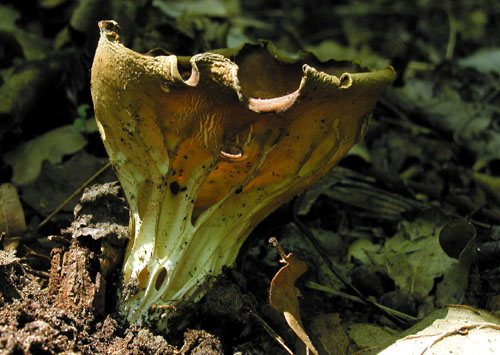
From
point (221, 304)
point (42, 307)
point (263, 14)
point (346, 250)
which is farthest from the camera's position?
point (263, 14)

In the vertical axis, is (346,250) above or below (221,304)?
below

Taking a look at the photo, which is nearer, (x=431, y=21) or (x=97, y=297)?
(x=97, y=297)

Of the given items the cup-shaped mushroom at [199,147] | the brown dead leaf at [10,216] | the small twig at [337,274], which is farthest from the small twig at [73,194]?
the small twig at [337,274]

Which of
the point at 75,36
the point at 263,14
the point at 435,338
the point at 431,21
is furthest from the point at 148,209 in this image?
the point at 431,21

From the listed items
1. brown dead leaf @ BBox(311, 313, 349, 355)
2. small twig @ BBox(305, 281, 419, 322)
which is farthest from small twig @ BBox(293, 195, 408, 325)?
brown dead leaf @ BBox(311, 313, 349, 355)

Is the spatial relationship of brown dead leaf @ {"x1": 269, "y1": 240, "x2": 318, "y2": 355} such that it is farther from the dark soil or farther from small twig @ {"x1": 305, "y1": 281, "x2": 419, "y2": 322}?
small twig @ {"x1": 305, "y1": 281, "x2": 419, "y2": 322}

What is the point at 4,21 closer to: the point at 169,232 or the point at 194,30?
the point at 194,30

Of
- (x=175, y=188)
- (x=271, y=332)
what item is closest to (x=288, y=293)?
(x=271, y=332)
